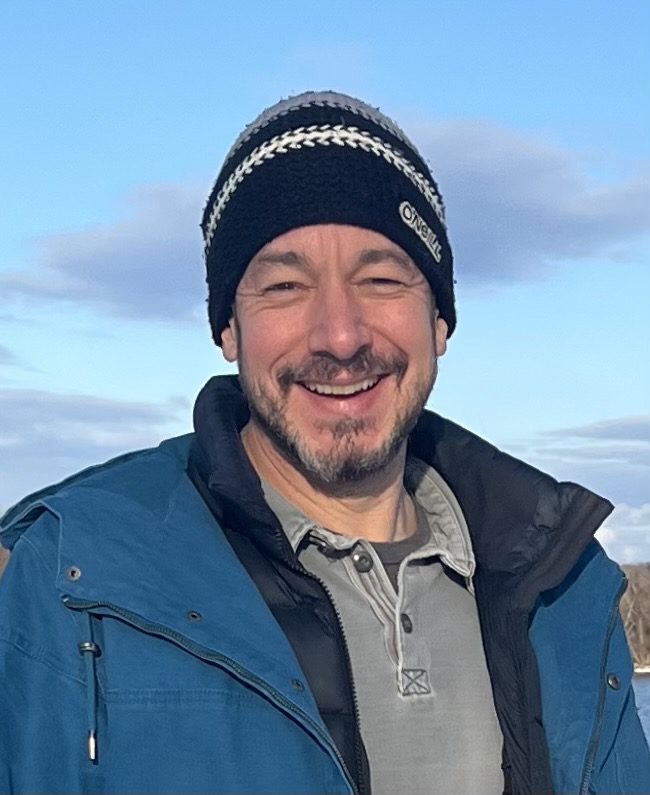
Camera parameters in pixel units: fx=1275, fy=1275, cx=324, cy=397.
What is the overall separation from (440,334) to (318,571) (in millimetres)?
821

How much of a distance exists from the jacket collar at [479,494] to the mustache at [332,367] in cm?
20

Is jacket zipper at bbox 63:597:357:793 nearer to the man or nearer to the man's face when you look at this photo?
the man

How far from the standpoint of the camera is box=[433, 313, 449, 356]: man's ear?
348 cm

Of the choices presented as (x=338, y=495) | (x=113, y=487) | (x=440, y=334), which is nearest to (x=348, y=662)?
(x=338, y=495)

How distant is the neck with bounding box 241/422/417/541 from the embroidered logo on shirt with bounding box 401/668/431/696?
43 centimetres

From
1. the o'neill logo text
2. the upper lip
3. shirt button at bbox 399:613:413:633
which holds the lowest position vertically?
shirt button at bbox 399:613:413:633

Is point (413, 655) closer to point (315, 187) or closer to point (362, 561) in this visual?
point (362, 561)

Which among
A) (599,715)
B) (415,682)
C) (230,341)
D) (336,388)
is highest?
(230,341)

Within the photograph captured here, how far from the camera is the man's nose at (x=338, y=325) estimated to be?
3.09 meters

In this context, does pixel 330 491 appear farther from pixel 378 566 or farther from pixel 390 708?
pixel 390 708

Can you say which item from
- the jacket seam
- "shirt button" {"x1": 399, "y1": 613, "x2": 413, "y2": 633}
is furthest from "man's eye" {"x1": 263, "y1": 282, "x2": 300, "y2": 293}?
the jacket seam

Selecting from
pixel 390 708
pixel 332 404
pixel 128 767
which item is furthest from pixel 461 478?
pixel 128 767

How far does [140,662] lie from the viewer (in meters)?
2.56

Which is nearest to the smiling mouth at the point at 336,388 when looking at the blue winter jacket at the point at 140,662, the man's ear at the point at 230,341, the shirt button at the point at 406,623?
the man's ear at the point at 230,341
